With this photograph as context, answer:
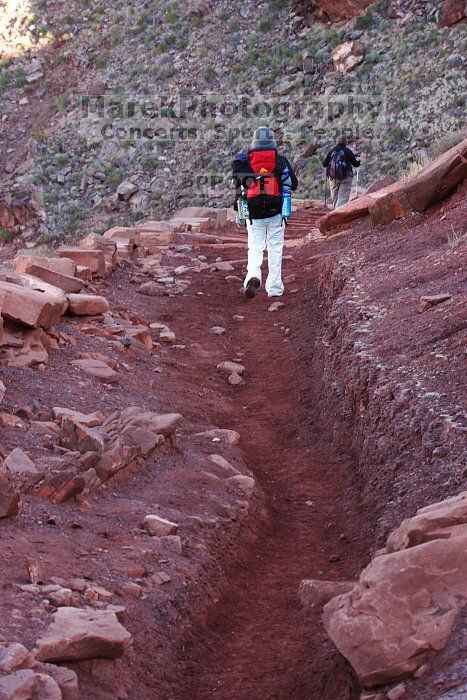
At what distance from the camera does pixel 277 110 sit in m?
33.1

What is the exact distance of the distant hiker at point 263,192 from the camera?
35.7 ft

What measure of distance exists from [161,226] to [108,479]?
13.0 m

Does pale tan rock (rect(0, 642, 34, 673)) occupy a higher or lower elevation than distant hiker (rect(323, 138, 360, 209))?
lower

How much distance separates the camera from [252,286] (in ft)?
39.2

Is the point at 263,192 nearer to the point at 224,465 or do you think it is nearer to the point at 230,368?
the point at 230,368

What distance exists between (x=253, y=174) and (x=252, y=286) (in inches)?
62.0

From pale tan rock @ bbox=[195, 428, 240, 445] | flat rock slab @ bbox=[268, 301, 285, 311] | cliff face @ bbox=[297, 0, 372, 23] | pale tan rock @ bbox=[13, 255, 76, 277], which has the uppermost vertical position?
cliff face @ bbox=[297, 0, 372, 23]

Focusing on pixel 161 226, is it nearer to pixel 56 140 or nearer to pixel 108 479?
pixel 108 479

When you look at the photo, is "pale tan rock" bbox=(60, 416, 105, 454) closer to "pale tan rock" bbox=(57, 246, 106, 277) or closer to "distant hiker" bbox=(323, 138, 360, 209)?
"pale tan rock" bbox=(57, 246, 106, 277)

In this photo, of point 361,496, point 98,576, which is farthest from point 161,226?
point 98,576

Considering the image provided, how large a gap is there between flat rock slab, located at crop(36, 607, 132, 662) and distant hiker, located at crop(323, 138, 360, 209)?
13.8m

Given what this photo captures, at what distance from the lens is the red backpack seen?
35.6 feet

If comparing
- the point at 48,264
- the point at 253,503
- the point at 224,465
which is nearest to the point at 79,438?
the point at 224,465

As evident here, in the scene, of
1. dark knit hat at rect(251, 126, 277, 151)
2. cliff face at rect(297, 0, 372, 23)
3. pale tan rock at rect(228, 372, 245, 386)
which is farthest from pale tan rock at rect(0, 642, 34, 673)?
cliff face at rect(297, 0, 372, 23)
